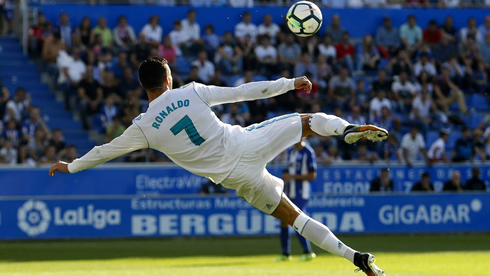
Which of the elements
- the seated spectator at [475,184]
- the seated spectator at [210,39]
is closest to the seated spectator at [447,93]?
the seated spectator at [475,184]

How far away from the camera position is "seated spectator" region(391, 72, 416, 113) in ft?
77.3

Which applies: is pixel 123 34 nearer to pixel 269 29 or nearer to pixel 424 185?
pixel 269 29

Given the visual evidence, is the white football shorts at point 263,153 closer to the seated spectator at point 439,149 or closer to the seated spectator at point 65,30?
the seated spectator at point 439,149

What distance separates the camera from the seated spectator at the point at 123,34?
23.3 metres

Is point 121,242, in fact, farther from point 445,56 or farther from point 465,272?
point 445,56

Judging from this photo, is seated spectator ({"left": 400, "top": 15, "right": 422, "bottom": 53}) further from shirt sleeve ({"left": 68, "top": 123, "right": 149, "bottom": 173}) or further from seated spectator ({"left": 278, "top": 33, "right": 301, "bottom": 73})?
shirt sleeve ({"left": 68, "top": 123, "right": 149, "bottom": 173})

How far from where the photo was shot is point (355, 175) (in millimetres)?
20453

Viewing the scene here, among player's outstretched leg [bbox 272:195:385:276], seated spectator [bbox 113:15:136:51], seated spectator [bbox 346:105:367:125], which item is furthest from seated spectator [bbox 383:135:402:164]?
player's outstretched leg [bbox 272:195:385:276]

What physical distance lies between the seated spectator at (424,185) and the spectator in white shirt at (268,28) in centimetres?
639

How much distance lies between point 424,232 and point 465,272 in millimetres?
8056

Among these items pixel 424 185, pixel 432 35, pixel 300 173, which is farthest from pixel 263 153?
pixel 432 35

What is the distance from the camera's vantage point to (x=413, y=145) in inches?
859

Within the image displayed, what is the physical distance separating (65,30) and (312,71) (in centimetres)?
662

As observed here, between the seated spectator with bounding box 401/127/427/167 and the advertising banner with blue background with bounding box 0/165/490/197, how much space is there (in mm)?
947
